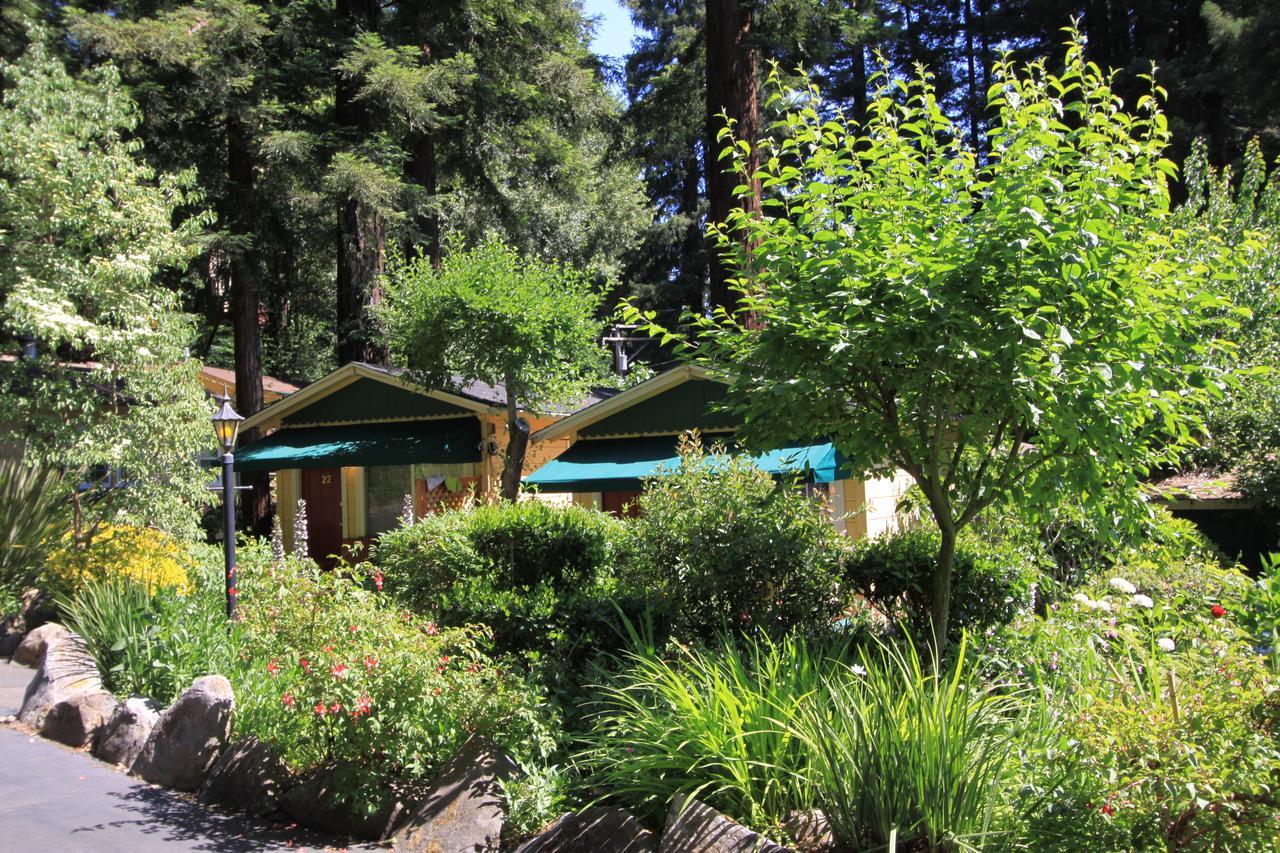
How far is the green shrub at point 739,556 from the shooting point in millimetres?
6465

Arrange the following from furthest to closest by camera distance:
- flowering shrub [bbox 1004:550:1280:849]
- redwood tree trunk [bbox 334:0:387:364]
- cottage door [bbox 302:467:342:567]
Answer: cottage door [bbox 302:467:342:567]
redwood tree trunk [bbox 334:0:387:364]
flowering shrub [bbox 1004:550:1280:849]

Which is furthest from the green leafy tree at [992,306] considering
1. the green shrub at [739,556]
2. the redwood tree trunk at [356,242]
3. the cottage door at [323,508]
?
the cottage door at [323,508]

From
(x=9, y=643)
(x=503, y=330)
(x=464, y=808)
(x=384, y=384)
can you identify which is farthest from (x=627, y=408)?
(x=464, y=808)

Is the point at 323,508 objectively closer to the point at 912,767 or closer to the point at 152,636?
the point at 152,636

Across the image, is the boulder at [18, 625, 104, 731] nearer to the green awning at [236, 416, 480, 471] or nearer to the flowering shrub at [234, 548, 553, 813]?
the flowering shrub at [234, 548, 553, 813]

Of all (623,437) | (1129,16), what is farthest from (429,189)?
(1129,16)

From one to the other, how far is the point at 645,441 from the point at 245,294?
29.0ft

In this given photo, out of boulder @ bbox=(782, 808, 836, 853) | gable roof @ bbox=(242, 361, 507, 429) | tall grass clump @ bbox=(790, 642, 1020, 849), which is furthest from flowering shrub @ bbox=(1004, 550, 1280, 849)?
gable roof @ bbox=(242, 361, 507, 429)

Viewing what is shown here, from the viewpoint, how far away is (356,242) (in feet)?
59.5

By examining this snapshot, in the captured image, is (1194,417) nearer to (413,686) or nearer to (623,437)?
(413,686)

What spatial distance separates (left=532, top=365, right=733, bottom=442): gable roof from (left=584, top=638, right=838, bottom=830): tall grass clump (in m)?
9.08

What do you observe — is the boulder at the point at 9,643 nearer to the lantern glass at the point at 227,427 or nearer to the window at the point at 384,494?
the lantern glass at the point at 227,427

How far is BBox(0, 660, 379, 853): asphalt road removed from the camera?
17.4ft

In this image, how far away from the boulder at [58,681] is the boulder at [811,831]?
587 cm
